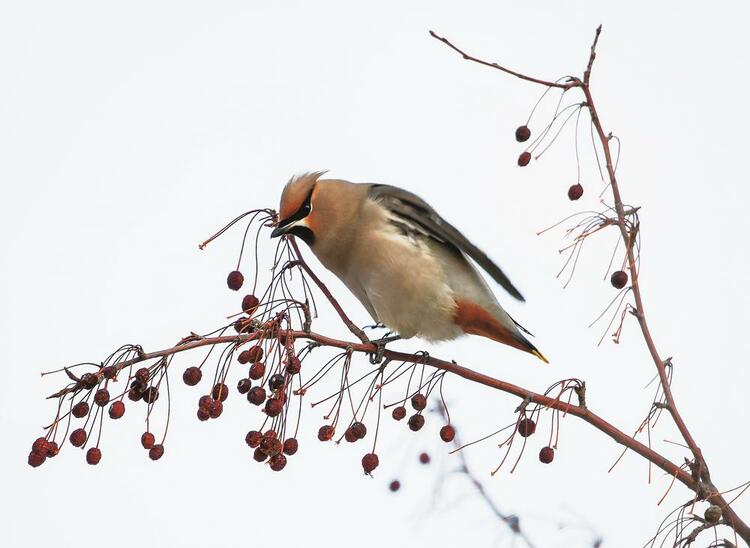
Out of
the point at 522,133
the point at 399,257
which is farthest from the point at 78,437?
the point at 399,257

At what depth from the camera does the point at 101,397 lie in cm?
238

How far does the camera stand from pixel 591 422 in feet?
8.24

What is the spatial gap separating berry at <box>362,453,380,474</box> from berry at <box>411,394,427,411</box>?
0.21 metres

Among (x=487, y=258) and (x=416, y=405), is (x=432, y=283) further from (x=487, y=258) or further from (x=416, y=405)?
(x=416, y=405)

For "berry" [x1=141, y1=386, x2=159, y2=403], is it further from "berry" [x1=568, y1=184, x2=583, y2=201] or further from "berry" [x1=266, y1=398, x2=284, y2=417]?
"berry" [x1=568, y1=184, x2=583, y2=201]

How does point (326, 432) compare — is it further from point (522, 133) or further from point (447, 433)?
point (522, 133)

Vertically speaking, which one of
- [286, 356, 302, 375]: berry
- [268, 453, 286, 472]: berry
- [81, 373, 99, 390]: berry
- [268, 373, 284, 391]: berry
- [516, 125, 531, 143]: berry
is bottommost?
[81, 373, 99, 390]: berry

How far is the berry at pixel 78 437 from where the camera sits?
2.42m

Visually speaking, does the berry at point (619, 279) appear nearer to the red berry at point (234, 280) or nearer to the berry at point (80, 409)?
the red berry at point (234, 280)

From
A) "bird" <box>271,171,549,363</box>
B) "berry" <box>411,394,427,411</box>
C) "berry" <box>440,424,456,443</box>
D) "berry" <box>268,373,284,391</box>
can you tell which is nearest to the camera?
"berry" <box>268,373,284,391</box>

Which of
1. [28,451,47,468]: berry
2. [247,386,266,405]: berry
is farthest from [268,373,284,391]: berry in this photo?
[28,451,47,468]: berry

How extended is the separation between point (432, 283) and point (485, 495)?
0.95 meters

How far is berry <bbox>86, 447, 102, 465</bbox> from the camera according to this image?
2.44 meters

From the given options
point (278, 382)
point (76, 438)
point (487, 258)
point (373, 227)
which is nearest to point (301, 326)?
point (278, 382)
